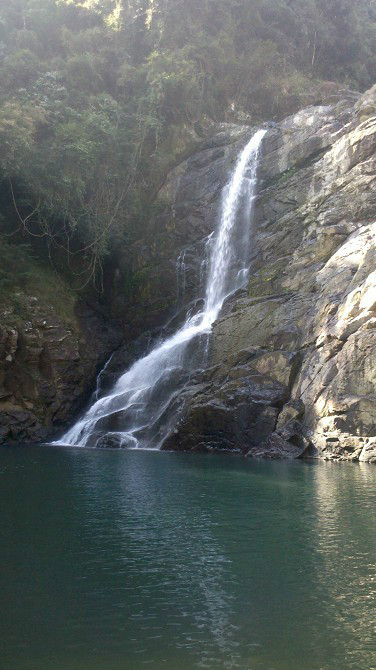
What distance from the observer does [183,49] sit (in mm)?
36125

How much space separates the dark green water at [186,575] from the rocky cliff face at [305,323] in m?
5.65

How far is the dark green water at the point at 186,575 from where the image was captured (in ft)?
16.8

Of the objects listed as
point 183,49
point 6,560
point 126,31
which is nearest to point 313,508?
point 6,560

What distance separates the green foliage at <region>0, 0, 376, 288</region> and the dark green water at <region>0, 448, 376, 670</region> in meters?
19.4

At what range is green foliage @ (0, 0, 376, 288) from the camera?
97.0ft

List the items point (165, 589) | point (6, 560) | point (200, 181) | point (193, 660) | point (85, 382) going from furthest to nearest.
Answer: point (200, 181)
point (85, 382)
point (6, 560)
point (165, 589)
point (193, 660)

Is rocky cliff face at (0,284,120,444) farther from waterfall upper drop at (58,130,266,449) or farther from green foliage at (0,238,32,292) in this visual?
waterfall upper drop at (58,130,266,449)

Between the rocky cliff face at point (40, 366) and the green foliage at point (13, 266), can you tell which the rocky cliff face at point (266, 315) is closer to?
the rocky cliff face at point (40, 366)

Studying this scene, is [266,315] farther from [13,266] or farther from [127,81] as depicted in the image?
[127,81]

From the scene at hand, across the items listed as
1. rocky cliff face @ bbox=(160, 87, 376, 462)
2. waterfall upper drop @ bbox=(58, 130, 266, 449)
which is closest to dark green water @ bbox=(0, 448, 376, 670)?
rocky cliff face @ bbox=(160, 87, 376, 462)

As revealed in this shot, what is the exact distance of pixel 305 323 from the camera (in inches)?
880

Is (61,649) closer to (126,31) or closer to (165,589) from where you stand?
(165,589)

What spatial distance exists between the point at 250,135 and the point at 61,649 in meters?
31.4

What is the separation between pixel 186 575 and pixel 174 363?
18.1 metres
